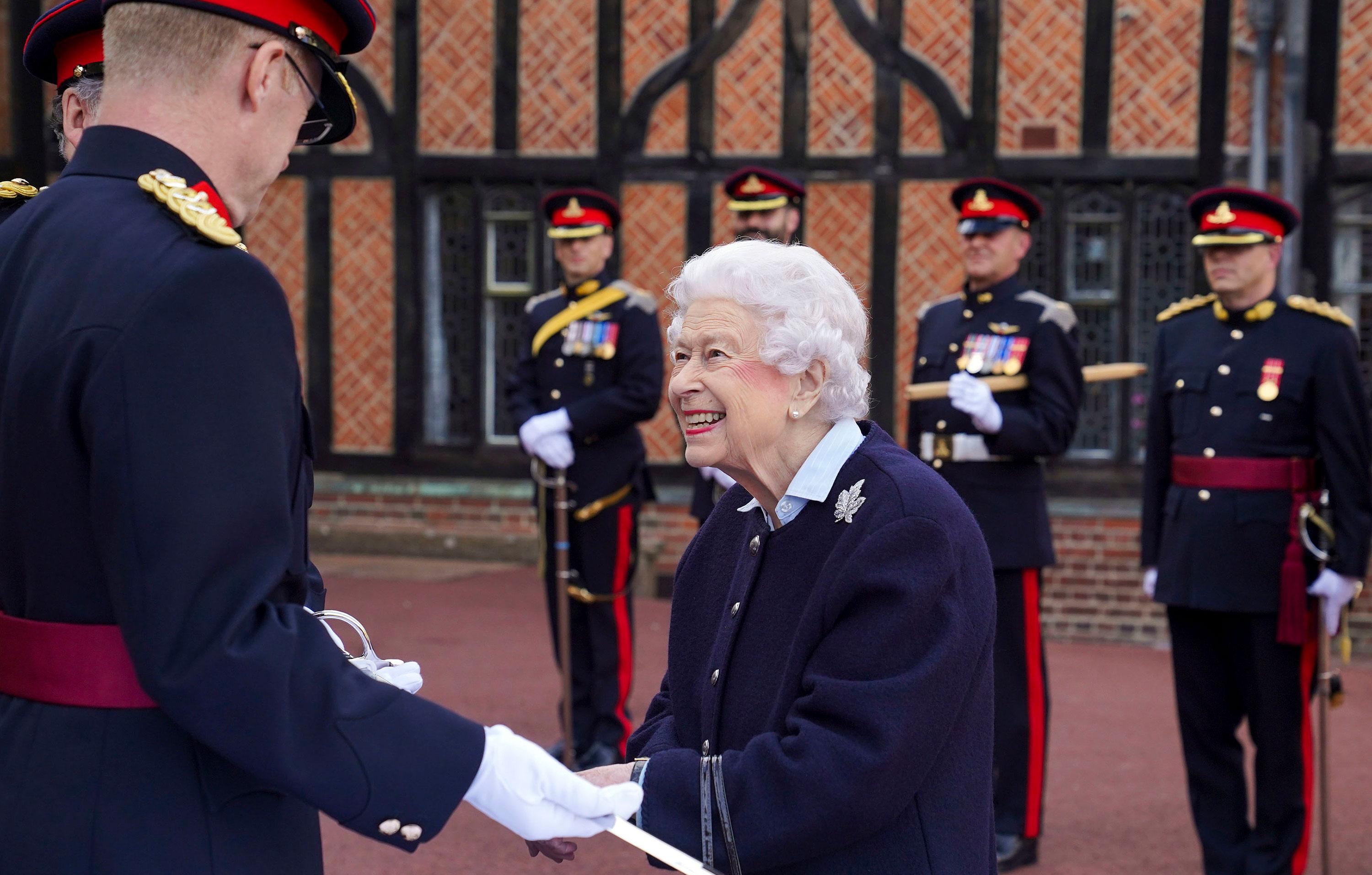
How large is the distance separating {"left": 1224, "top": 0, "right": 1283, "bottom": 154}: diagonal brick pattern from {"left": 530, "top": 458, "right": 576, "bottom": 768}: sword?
4841mm

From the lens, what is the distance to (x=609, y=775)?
219 centimetres

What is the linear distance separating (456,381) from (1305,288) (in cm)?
529

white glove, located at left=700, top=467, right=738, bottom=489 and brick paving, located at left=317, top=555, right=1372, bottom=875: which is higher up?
white glove, located at left=700, top=467, right=738, bottom=489

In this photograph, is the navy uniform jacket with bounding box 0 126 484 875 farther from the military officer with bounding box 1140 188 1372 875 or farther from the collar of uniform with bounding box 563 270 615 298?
the collar of uniform with bounding box 563 270 615 298

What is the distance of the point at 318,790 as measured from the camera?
1668 millimetres

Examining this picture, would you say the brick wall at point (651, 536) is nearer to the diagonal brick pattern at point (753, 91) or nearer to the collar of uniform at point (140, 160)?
the diagonal brick pattern at point (753, 91)

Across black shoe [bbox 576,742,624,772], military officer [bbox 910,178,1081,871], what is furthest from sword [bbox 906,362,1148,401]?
black shoe [bbox 576,742,624,772]

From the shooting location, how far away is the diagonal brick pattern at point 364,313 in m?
10.1

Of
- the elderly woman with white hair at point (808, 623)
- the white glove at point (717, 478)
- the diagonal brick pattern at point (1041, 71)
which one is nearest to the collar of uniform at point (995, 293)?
the white glove at point (717, 478)

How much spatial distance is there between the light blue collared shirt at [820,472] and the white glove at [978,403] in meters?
2.37

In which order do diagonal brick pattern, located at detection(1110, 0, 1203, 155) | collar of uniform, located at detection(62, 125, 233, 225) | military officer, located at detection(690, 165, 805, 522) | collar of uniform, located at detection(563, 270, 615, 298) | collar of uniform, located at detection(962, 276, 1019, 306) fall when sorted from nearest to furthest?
collar of uniform, located at detection(62, 125, 233, 225)
collar of uniform, located at detection(962, 276, 1019, 306)
military officer, located at detection(690, 165, 805, 522)
collar of uniform, located at detection(563, 270, 615, 298)
diagonal brick pattern, located at detection(1110, 0, 1203, 155)

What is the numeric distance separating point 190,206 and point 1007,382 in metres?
3.58

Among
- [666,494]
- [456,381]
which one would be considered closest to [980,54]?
[666,494]

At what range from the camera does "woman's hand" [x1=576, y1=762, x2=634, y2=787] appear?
2170 millimetres
